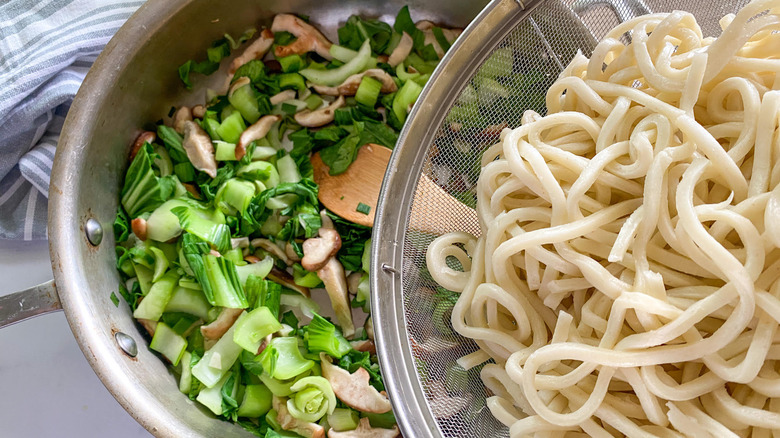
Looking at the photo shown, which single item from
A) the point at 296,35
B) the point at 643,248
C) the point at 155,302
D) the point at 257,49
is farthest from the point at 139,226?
the point at 643,248

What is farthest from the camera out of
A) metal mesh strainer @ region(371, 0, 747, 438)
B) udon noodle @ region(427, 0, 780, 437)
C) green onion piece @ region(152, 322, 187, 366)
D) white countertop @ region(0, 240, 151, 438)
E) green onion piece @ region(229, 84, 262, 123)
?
green onion piece @ region(229, 84, 262, 123)

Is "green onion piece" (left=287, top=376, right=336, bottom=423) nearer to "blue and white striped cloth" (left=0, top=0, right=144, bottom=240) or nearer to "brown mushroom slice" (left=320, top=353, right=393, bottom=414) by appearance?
"brown mushroom slice" (left=320, top=353, right=393, bottom=414)

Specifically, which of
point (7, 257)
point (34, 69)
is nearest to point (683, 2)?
point (34, 69)

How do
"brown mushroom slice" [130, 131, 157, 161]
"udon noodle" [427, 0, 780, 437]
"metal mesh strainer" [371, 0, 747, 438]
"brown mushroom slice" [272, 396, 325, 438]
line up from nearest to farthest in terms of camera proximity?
"udon noodle" [427, 0, 780, 437], "metal mesh strainer" [371, 0, 747, 438], "brown mushroom slice" [272, 396, 325, 438], "brown mushroom slice" [130, 131, 157, 161]

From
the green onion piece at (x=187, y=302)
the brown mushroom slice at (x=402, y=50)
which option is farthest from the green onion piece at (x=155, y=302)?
the brown mushroom slice at (x=402, y=50)

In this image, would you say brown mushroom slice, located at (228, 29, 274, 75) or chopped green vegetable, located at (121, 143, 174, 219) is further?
brown mushroom slice, located at (228, 29, 274, 75)

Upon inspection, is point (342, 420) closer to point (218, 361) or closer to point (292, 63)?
point (218, 361)

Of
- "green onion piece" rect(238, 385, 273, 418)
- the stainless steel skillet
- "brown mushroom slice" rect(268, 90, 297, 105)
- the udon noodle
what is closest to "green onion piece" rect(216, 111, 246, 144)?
"brown mushroom slice" rect(268, 90, 297, 105)

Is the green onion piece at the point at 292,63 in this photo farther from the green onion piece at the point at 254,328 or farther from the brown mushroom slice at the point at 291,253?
the green onion piece at the point at 254,328
